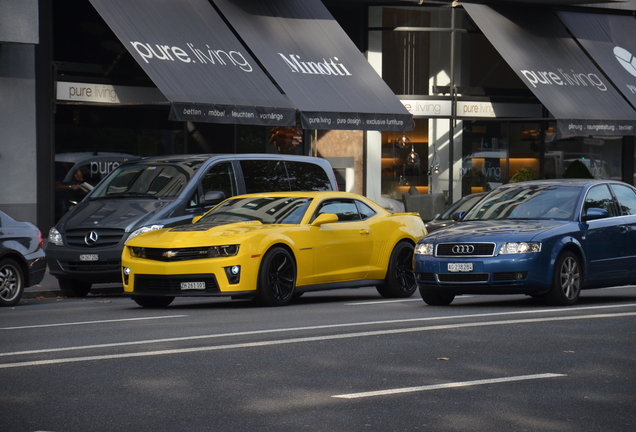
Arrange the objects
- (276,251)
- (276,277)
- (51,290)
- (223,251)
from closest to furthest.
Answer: (223,251) → (276,251) → (276,277) → (51,290)

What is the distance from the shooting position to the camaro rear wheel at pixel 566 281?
42.4 ft

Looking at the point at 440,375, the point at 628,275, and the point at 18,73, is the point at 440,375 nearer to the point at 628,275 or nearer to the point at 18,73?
the point at 628,275

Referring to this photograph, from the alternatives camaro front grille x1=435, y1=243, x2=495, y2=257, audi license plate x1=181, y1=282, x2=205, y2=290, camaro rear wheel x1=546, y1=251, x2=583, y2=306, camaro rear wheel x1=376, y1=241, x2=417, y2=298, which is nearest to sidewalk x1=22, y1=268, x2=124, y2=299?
audi license plate x1=181, y1=282, x2=205, y2=290

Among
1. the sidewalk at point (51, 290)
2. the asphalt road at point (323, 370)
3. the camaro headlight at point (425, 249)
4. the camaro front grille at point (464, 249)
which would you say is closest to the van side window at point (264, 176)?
the sidewalk at point (51, 290)

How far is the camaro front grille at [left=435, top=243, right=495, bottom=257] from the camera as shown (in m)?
12.8

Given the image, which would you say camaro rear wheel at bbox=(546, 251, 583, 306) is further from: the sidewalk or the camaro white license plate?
the sidewalk

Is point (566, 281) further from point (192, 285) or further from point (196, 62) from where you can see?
point (196, 62)

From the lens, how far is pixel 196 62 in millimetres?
23016

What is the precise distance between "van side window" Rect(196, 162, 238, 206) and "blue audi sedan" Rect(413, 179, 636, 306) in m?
4.10

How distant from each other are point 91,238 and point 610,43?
65.5 feet

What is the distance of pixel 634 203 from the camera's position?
14836 millimetres

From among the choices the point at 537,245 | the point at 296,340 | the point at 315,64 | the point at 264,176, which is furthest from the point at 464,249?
the point at 315,64

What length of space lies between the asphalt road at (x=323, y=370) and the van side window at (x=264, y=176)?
4611 millimetres

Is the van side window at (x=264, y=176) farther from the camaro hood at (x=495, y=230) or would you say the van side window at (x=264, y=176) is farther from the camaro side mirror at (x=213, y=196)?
the camaro hood at (x=495, y=230)
